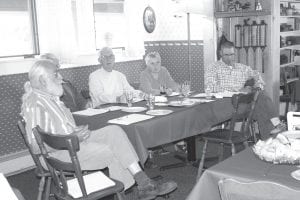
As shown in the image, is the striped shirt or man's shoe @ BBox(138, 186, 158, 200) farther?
man's shoe @ BBox(138, 186, 158, 200)

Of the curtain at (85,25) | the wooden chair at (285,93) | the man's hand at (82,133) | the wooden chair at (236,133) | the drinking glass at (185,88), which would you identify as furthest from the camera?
the wooden chair at (285,93)

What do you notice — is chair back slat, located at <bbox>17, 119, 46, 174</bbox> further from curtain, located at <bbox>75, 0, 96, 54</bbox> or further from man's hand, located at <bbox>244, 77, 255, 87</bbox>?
man's hand, located at <bbox>244, 77, 255, 87</bbox>

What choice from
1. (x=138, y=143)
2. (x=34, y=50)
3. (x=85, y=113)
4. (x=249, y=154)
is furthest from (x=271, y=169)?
(x=34, y=50)

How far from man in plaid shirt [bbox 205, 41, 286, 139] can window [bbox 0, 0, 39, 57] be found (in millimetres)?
2182

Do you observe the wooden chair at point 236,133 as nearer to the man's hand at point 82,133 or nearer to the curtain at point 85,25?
the man's hand at point 82,133

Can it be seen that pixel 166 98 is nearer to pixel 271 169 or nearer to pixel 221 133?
pixel 221 133

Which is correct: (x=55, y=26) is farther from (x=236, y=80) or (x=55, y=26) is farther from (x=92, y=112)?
(x=236, y=80)

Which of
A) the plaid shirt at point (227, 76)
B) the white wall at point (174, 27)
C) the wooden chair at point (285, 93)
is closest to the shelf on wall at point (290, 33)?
the wooden chair at point (285, 93)

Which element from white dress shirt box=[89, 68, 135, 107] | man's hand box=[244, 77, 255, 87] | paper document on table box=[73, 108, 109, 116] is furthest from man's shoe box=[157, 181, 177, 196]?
man's hand box=[244, 77, 255, 87]

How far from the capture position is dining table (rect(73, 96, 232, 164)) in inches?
121

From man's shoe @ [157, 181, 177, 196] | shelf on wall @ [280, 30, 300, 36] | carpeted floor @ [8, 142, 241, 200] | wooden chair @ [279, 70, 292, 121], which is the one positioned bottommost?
carpeted floor @ [8, 142, 241, 200]

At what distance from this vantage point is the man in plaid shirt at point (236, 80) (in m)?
4.64

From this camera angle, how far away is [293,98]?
17.9 ft

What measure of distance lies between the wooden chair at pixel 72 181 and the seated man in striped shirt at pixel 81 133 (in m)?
0.25
